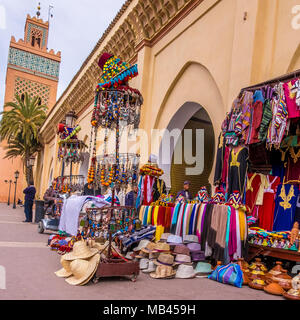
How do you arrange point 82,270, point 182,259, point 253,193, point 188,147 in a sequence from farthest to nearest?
point 188,147
point 253,193
point 182,259
point 82,270

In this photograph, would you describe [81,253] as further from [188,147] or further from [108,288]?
[188,147]

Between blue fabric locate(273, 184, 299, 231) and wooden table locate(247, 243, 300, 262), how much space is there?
550mm

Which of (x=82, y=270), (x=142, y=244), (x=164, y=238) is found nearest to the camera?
(x=82, y=270)

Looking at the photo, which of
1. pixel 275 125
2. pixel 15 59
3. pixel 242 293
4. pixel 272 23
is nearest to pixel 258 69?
pixel 272 23

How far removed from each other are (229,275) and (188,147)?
246 inches

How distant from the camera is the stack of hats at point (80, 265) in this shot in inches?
165

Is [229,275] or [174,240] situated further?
[174,240]

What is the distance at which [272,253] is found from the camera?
189 inches

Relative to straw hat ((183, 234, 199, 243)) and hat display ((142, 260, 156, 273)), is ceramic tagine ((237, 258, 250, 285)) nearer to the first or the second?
straw hat ((183, 234, 199, 243))

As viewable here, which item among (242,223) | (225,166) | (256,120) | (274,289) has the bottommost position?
(274,289)

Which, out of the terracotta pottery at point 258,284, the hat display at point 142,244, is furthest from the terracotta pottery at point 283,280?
the hat display at point 142,244

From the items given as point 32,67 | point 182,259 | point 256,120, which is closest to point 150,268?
point 182,259

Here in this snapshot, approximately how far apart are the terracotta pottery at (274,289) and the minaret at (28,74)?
30.0 meters

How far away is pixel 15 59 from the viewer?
104ft
